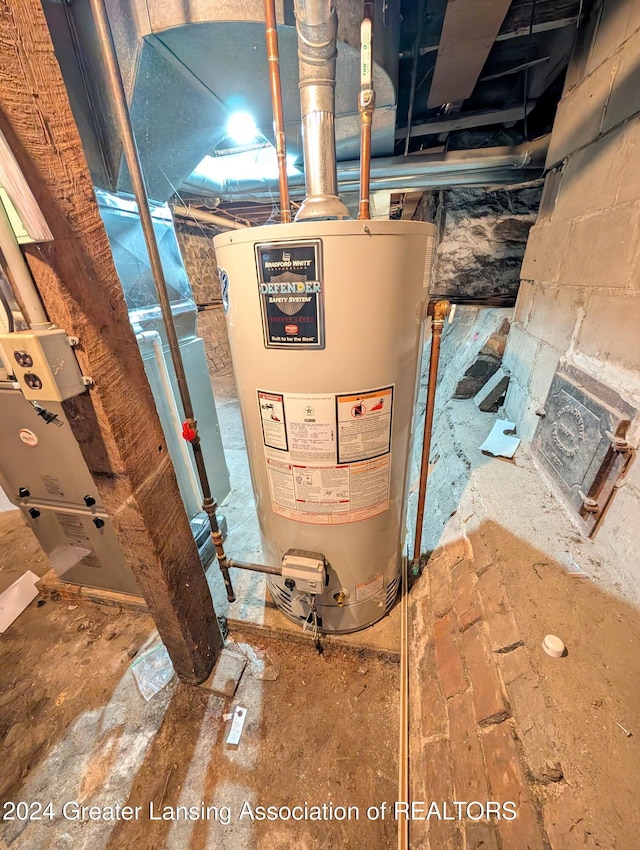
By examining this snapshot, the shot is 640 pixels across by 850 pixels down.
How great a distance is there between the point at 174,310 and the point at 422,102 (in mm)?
2000

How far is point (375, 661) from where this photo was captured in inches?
50.8

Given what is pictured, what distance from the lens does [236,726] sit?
1.13m

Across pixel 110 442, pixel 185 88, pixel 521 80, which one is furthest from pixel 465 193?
pixel 110 442

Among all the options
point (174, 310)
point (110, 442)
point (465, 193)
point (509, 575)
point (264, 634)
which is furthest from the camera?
point (465, 193)

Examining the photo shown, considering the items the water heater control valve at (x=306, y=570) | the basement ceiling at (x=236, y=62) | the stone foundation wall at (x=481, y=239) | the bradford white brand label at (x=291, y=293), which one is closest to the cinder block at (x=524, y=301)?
the stone foundation wall at (x=481, y=239)

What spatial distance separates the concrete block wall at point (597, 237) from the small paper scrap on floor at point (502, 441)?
6cm

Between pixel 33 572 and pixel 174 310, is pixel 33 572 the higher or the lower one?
the lower one

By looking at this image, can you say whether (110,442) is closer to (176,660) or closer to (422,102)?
(176,660)

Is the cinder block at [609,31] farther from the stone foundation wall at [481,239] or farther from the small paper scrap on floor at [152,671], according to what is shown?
the small paper scrap on floor at [152,671]

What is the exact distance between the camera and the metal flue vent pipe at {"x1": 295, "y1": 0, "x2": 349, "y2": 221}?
80cm

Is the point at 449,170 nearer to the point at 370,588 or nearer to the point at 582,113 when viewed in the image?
the point at 582,113

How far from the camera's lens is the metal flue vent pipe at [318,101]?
800mm

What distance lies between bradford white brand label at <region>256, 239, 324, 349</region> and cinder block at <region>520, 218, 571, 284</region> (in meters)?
1.33

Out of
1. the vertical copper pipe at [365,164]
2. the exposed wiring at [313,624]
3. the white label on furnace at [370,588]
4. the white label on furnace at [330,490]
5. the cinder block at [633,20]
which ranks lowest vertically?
the exposed wiring at [313,624]
